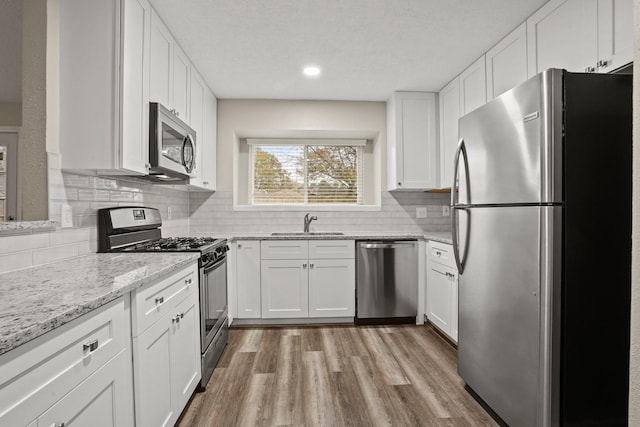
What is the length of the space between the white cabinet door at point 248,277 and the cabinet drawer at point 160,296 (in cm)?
130

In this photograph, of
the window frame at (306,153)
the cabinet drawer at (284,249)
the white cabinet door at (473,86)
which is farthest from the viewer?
the window frame at (306,153)

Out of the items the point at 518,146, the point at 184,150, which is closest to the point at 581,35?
the point at 518,146

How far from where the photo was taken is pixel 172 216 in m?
3.32

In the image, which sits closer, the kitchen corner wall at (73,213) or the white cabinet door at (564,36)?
the kitchen corner wall at (73,213)

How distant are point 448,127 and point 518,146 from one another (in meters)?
1.89

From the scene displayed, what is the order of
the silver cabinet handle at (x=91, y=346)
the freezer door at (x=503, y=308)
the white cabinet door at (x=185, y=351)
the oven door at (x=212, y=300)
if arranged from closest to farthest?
the silver cabinet handle at (x=91, y=346)
the freezer door at (x=503, y=308)
the white cabinet door at (x=185, y=351)
the oven door at (x=212, y=300)

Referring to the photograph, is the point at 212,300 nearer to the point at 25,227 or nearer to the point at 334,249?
the point at 25,227

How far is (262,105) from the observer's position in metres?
3.86

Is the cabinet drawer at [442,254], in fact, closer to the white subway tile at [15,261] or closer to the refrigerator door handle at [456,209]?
the refrigerator door handle at [456,209]

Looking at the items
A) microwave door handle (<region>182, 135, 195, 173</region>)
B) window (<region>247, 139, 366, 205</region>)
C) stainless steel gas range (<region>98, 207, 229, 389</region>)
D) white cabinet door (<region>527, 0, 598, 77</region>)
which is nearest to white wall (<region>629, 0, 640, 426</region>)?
white cabinet door (<region>527, 0, 598, 77</region>)

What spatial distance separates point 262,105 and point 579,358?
343cm

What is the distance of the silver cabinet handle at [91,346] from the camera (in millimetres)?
1012

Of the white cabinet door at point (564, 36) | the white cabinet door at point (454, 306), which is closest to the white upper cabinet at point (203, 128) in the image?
the white cabinet door at point (454, 306)

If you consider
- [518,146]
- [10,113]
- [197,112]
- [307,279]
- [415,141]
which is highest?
[197,112]
